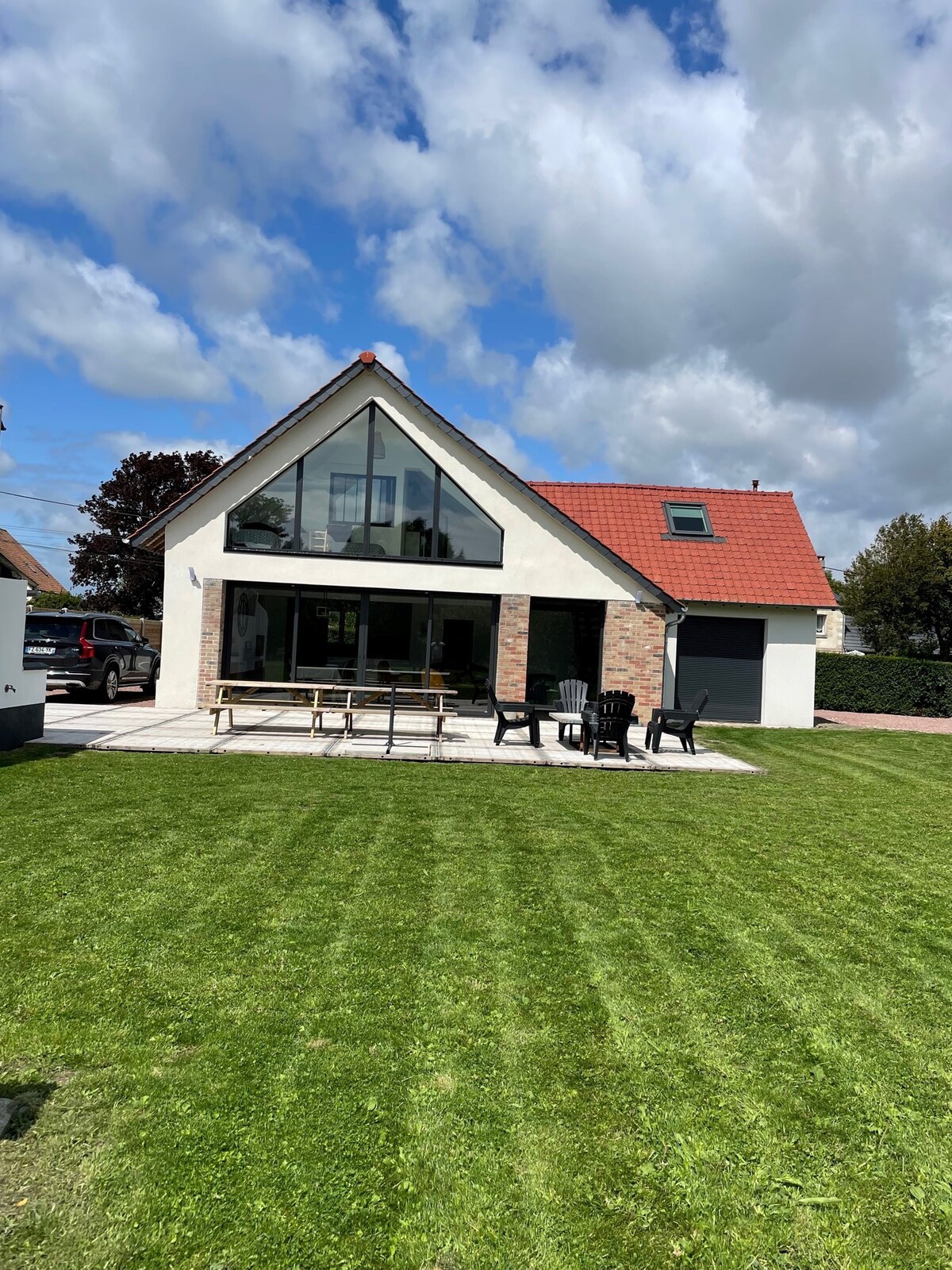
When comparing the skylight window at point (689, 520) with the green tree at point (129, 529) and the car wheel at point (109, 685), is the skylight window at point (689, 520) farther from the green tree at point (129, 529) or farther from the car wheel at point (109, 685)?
the green tree at point (129, 529)

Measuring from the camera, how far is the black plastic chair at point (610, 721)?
40.0 ft

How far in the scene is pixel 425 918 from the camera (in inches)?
198

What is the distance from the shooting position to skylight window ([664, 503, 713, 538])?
20328mm

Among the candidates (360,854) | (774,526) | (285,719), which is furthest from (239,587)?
(774,526)

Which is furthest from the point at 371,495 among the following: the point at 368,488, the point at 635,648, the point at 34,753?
the point at 34,753

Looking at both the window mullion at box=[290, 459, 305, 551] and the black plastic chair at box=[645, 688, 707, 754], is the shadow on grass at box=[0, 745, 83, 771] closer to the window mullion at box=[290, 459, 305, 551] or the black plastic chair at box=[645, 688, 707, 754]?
the window mullion at box=[290, 459, 305, 551]

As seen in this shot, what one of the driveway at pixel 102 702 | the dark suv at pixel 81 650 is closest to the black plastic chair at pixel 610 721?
the driveway at pixel 102 702

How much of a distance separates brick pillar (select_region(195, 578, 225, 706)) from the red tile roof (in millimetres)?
8269

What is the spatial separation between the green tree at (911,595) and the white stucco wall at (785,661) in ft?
75.6

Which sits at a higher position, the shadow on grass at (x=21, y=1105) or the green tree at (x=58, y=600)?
the green tree at (x=58, y=600)

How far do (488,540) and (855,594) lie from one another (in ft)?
102

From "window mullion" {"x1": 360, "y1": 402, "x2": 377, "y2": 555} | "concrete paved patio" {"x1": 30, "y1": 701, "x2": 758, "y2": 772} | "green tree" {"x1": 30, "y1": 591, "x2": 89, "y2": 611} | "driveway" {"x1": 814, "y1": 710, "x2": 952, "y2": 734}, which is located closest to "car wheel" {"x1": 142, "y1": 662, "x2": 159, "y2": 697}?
"concrete paved patio" {"x1": 30, "y1": 701, "x2": 758, "y2": 772}

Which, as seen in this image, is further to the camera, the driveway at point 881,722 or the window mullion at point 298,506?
the driveway at point 881,722

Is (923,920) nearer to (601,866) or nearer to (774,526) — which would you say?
(601,866)
